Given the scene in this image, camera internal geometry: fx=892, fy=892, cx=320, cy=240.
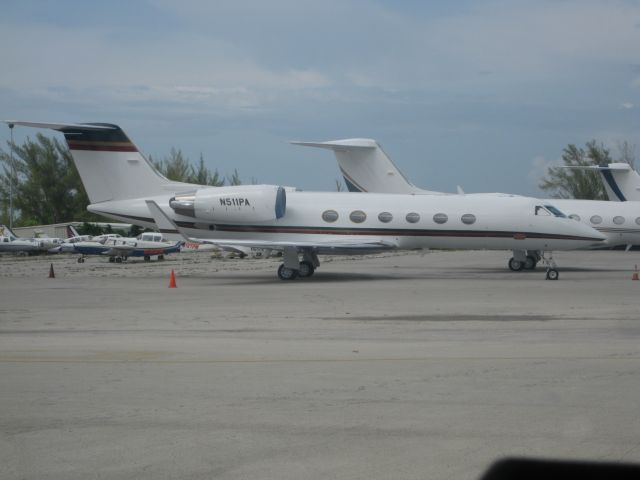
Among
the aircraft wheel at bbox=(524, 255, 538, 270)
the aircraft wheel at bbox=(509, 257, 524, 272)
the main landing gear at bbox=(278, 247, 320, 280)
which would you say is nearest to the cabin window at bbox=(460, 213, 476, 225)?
the aircraft wheel at bbox=(509, 257, 524, 272)

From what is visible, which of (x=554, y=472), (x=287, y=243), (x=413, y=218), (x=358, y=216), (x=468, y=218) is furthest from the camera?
(x=358, y=216)

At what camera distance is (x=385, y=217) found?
27078mm

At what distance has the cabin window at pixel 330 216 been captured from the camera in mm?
27203

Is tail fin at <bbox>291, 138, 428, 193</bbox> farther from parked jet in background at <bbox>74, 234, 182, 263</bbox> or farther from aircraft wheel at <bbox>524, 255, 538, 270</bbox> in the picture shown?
aircraft wheel at <bbox>524, 255, 538, 270</bbox>

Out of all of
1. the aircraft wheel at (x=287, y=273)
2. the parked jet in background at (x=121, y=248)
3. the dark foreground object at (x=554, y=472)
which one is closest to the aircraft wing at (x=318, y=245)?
the aircraft wheel at (x=287, y=273)

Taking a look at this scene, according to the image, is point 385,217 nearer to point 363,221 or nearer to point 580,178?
point 363,221

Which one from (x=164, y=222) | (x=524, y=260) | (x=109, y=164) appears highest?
(x=109, y=164)

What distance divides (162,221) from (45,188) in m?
52.8

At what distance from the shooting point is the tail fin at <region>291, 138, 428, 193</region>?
43.0 meters

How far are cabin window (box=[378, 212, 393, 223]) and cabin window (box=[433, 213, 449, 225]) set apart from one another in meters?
1.34

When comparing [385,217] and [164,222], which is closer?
[164,222]

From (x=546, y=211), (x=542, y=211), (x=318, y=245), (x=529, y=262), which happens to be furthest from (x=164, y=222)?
(x=529, y=262)

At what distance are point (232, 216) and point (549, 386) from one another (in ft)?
62.2

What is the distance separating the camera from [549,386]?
8.88m
